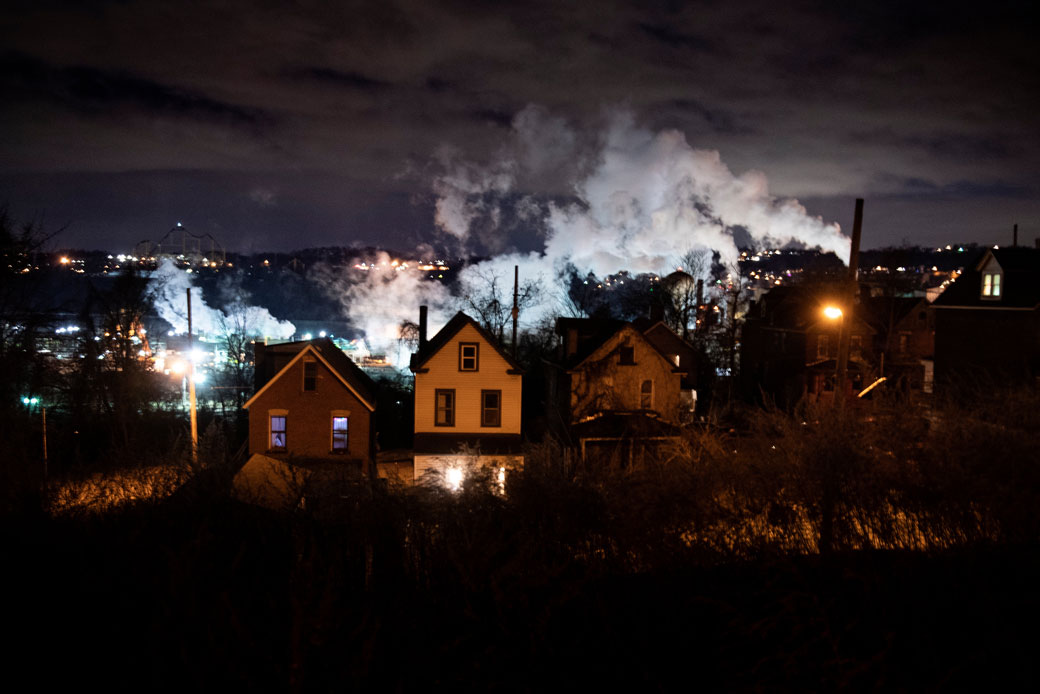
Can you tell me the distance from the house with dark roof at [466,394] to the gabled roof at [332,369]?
1.68 meters

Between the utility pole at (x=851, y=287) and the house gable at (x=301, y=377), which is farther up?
the utility pole at (x=851, y=287)

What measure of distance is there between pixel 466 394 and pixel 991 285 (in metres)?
19.3

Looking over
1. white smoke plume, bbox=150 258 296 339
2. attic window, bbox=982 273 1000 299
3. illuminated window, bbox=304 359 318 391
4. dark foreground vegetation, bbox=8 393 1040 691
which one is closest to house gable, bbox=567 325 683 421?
illuminated window, bbox=304 359 318 391

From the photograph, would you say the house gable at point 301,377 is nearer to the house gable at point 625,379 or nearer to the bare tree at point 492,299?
the house gable at point 625,379

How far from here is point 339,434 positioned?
19047 mm

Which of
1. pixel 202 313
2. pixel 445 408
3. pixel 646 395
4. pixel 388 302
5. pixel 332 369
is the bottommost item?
pixel 445 408

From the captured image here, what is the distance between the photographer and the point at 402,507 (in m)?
8.00

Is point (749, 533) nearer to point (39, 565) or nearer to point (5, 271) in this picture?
point (39, 565)

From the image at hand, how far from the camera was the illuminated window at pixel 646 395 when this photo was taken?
816 inches

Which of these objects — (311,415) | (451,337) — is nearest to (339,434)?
(311,415)

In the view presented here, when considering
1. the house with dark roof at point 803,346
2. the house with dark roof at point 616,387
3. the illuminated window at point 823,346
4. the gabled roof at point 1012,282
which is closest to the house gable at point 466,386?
the house with dark roof at point 616,387

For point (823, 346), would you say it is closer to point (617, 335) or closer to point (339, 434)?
point (617, 335)

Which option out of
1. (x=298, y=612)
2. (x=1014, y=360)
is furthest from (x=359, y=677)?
(x=1014, y=360)

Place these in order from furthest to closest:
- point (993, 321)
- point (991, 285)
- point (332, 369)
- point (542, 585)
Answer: point (991, 285) < point (993, 321) < point (332, 369) < point (542, 585)
